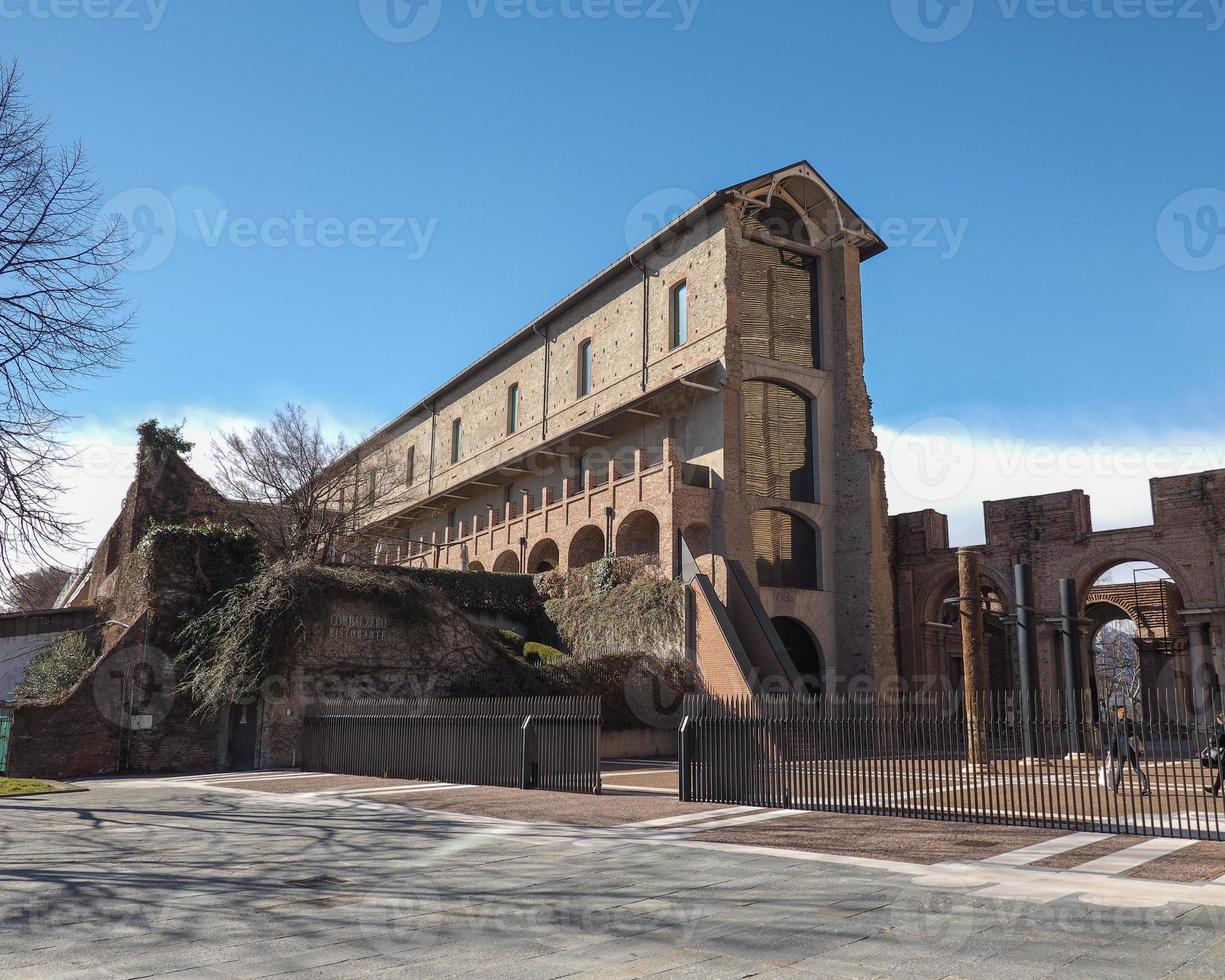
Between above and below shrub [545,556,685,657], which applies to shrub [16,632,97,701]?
below

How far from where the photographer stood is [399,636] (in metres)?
21.7

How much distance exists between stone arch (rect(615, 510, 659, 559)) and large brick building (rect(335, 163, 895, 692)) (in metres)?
0.06

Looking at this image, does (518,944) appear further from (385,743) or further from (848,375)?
(848,375)

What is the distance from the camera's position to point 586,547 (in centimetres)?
3278

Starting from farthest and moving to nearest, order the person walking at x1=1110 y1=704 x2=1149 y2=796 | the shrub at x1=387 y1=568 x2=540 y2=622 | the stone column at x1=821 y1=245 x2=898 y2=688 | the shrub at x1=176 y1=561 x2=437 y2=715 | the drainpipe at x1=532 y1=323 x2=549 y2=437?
1. the drainpipe at x1=532 y1=323 x2=549 y2=437
2. the shrub at x1=387 y1=568 x2=540 y2=622
3. the stone column at x1=821 y1=245 x2=898 y2=688
4. the shrub at x1=176 y1=561 x2=437 y2=715
5. the person walking at x1=1110 y1=704 x2=1149 y2=796

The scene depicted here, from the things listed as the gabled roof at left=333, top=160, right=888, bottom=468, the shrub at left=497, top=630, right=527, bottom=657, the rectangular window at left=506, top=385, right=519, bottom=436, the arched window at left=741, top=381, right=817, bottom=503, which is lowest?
the shrub at left=497, top=630, right=527, bottom=657

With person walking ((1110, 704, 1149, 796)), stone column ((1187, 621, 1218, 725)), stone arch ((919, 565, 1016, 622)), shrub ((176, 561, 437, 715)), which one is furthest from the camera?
stone arch ((919, 565, 1016, 622))

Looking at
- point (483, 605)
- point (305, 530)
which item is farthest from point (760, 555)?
point (305, 530)

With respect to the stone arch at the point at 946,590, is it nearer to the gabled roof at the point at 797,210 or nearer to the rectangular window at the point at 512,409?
the gabled roof at the point at 797,210

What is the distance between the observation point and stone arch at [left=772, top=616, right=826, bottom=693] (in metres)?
29.8

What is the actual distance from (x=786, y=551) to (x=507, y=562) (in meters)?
11.6

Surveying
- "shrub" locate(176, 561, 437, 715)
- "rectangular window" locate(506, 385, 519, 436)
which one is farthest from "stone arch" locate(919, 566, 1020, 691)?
"rectangular window" locate(506, 385, 519, 436)

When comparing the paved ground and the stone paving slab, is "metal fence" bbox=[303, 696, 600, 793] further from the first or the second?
the stone paving slab

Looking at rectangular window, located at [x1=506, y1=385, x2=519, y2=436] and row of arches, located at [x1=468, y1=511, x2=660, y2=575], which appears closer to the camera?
row of arches, located at [x1=468, y1=511, x2=660, y2=575]
